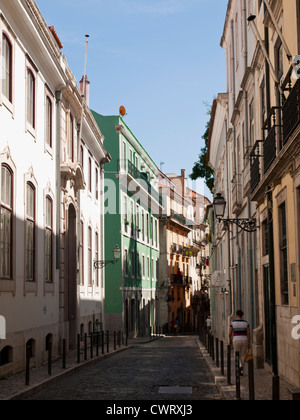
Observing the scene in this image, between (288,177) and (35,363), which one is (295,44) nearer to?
(288,177)

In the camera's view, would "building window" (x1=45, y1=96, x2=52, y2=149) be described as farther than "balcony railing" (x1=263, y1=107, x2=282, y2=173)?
Yes

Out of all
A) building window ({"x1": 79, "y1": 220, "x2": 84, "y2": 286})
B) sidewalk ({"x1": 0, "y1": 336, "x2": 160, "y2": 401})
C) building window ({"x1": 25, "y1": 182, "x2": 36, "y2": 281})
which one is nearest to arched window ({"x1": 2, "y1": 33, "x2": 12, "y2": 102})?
building window ({"x1": 25, "y1": 182, "x2": 36, "y2": 281})

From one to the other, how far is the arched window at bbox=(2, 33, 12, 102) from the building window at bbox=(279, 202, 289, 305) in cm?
690

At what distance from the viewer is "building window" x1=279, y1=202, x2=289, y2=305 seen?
46.6 ft

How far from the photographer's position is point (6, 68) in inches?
647

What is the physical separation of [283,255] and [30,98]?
335 inches

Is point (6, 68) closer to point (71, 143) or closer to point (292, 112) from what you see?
point (292, 112)

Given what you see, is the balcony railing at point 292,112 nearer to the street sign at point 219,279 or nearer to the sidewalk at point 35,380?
the sidewalk at point 35,380

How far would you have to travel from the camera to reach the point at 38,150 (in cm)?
1964

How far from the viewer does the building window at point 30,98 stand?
18.8m

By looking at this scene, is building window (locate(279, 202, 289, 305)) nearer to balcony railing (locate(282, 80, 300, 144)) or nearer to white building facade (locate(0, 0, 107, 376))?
balcony railing (locate(282, 80, 300, 144))

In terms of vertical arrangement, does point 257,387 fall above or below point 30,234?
below

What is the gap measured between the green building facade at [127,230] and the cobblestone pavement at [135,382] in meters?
19.8

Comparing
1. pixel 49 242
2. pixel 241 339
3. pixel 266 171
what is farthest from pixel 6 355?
pixel 266 171
